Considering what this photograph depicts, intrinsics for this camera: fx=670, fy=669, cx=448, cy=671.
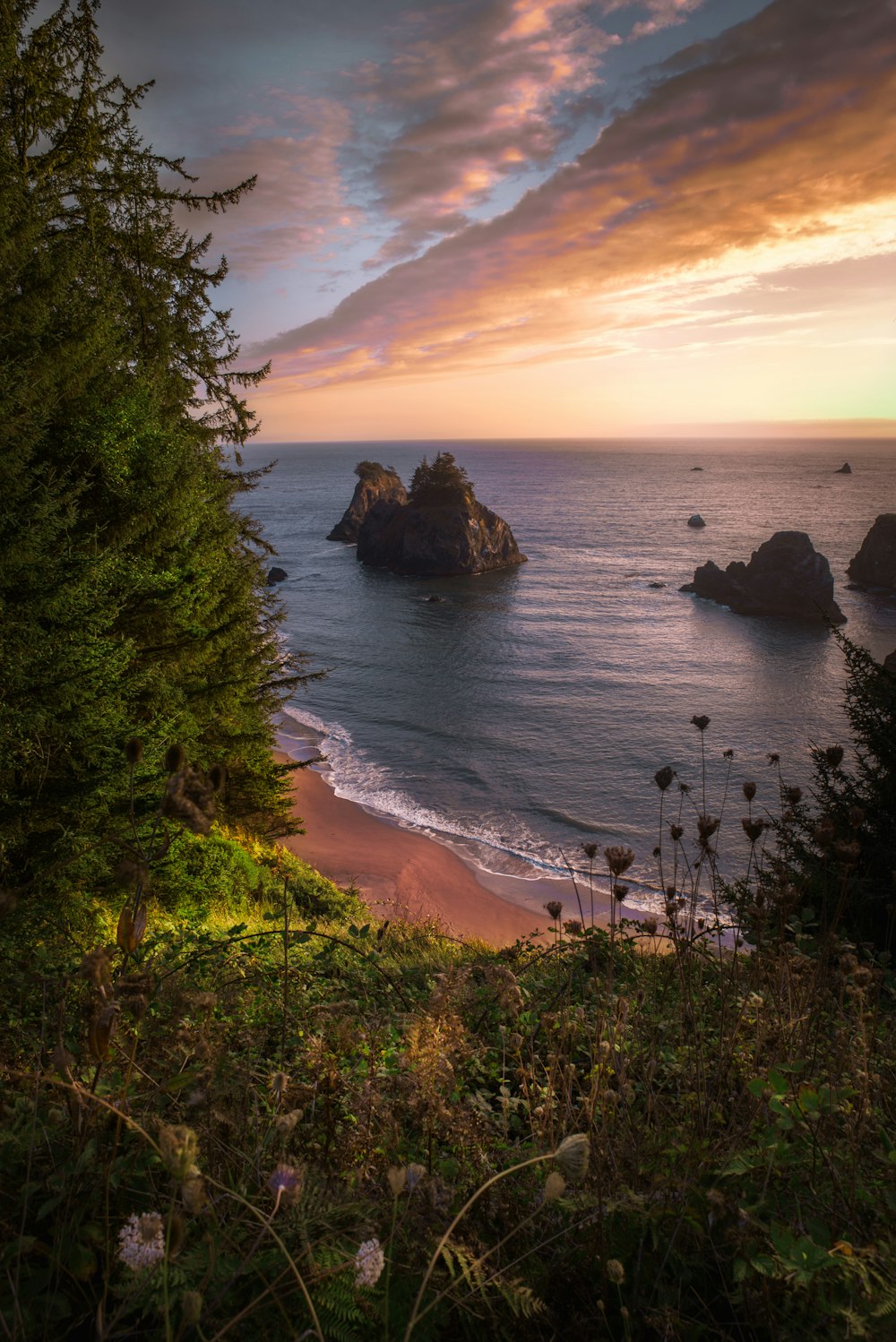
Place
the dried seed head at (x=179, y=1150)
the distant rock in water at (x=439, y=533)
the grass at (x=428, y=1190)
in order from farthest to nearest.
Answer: the distant rock in water at (x=439, y=533) → the grass at (x=428, y=1190) → the dried seed head at (x=179, y=1150)

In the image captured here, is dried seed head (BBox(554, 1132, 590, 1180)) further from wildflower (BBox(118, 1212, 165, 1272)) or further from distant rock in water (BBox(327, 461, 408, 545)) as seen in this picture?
distant rock in water (BBox(327, 461, 408, 545))

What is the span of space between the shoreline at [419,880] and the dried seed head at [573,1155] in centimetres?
1321

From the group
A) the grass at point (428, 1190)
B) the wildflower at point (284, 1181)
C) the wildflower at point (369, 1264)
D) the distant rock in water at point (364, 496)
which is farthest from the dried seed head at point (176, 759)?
the distant rock in water at point (364, 496)

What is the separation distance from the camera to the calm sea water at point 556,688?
23672mm

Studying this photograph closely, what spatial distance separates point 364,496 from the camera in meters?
88.2

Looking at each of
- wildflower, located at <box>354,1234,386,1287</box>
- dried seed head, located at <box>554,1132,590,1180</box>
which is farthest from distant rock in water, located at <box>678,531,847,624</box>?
wildflower, located at <box>354,1234,386,1287</box>

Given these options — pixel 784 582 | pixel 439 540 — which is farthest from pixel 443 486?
pixel 784 582

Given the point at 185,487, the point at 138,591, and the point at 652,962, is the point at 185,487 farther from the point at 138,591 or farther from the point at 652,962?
the point at 652,962

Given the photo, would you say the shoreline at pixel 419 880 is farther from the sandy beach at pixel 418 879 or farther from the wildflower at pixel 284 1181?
the wildflower at pixel 284 1181

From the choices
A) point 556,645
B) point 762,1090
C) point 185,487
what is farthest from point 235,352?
point 556,645

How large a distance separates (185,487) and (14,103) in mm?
6013

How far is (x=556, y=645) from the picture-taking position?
145 ft

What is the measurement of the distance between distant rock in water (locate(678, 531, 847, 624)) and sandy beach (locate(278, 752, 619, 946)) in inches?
1595

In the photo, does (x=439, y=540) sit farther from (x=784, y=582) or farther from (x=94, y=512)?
(x=94, y=512)
